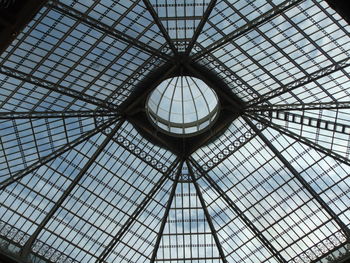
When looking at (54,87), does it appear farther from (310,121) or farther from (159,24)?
(310,121)

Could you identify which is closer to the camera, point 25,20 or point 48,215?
point 25,20

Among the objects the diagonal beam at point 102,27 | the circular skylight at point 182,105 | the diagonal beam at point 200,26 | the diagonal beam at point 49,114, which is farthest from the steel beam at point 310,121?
the diagonal beam at point 49,114

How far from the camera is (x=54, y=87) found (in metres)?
38.9

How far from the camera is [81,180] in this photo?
44.1 m

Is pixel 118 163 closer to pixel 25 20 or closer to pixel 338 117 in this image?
pixel 338 117

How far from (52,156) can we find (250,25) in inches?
709

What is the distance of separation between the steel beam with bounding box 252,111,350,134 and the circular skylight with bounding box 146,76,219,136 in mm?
6261

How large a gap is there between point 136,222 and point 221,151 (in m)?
9.28

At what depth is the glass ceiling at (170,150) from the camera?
35.8 m

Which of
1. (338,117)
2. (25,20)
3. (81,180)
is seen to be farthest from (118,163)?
(25,20)

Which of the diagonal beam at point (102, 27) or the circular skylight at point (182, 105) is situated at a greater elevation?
the circular skylight at point (182, 105)

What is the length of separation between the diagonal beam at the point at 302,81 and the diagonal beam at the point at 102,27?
303 inches

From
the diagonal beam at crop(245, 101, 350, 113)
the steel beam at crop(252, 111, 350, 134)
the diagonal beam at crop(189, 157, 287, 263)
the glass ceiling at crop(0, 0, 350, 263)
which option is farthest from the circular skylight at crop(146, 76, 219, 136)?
the steel beam at crop(252, 111, 350, 134)

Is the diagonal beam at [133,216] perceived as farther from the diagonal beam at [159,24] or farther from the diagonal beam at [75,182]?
the diagonal beam at [159,24]
